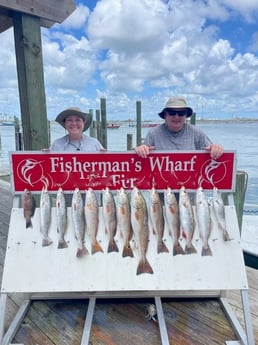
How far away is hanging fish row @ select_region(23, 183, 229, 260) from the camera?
1870 mm

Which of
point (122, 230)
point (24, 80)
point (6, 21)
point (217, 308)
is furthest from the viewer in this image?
point (6, 21)

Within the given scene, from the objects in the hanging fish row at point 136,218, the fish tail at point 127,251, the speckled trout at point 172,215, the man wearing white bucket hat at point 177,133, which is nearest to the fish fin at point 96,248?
the hanging fish row at point 136,218

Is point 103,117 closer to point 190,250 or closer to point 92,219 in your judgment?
point 92,219

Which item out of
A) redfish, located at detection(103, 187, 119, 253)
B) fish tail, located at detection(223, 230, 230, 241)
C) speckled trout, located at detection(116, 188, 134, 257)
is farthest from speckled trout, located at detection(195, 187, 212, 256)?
redfish, located at detection(103, 187, 119, 253)

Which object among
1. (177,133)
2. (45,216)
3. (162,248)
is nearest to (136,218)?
(162,248)

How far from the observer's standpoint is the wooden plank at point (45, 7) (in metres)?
2.35

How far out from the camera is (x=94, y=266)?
193cm

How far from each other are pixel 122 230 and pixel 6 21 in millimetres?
2483

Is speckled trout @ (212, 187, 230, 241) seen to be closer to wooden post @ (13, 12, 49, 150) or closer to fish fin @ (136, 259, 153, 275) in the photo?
fish fin @ (136, 259, 153, 275)

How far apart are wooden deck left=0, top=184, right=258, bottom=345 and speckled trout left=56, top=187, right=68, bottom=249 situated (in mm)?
607

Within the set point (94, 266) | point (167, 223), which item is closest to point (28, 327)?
point (94, 266)

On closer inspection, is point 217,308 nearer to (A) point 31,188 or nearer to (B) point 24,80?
(A) point 31,188

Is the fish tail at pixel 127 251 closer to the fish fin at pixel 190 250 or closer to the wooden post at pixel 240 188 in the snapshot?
the fish fin at pixel 190 250

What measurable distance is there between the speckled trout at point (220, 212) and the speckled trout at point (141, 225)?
19.4 inches
